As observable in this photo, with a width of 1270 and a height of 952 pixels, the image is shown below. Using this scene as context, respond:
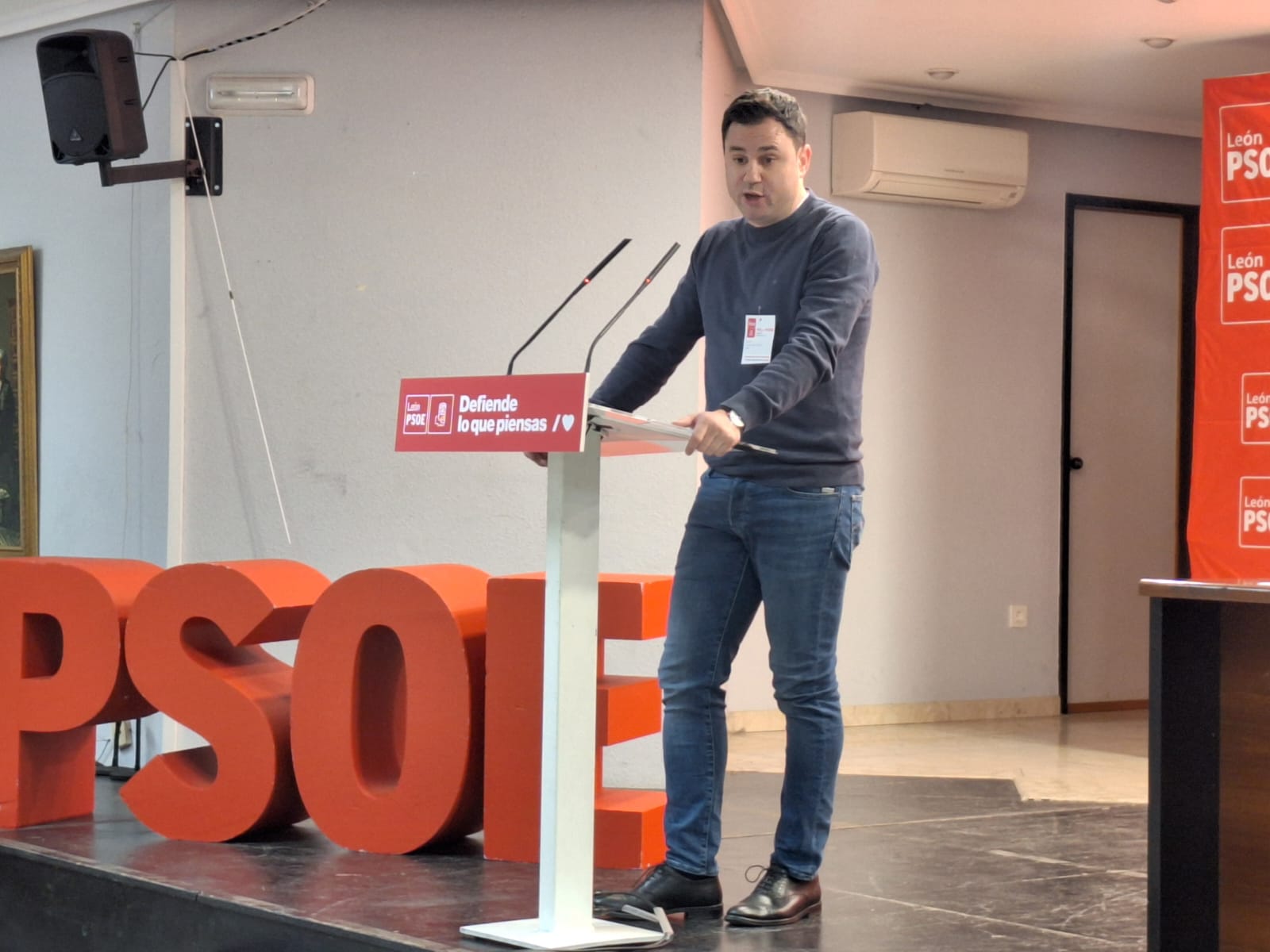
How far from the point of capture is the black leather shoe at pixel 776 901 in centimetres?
249

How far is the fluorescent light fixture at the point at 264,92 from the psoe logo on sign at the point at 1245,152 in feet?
9.47

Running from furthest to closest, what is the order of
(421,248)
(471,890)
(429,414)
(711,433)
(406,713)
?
(421,248), (406,713), (471,890), (429,414), (711,433)

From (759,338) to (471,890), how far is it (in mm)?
1188

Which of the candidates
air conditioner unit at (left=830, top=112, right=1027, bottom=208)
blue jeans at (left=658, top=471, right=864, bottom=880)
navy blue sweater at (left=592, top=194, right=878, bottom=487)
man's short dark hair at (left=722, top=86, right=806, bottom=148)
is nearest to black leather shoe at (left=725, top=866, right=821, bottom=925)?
blue jeans at (left=658, top=471, right=864, bottom=880)

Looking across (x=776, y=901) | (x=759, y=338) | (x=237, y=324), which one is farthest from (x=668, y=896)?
(x=237, y=324)

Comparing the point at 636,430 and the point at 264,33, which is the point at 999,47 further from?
the point at 636,430

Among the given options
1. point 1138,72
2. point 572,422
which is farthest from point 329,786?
point 1138,72

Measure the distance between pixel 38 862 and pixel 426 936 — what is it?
1.13 meters

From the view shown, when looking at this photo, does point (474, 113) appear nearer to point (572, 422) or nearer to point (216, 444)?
point (216, 444)

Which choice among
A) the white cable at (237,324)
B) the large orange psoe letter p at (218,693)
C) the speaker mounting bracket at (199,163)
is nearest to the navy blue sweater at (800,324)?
the large orange psoe letter p at (218,693)

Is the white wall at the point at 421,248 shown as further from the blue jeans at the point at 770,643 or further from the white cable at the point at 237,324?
the blue jeans at the point at 770,643

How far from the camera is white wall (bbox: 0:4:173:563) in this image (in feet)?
15.1

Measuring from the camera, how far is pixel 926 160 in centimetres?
551

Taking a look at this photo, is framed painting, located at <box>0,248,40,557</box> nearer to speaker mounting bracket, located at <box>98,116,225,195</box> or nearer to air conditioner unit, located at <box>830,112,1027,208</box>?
speaker mounting bracket, located at <box>98,116,225,195</box>
